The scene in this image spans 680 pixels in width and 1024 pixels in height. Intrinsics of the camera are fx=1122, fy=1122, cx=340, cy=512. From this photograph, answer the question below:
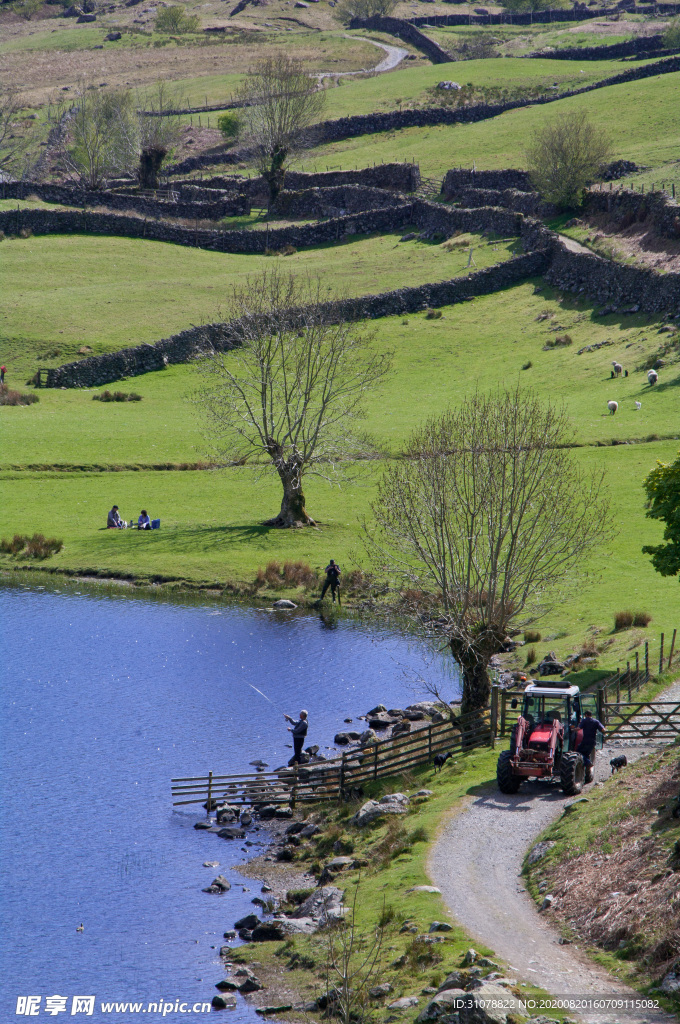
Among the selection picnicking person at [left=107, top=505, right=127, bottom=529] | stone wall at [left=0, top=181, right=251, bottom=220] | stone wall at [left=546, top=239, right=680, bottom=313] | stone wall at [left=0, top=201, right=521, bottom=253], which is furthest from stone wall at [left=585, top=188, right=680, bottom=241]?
picnicking person at [left=107, top=505, right=127, bottom=529]

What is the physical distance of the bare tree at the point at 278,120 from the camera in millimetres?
109875

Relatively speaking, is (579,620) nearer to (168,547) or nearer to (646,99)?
(168,547)

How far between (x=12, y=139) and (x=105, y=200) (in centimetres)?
5166

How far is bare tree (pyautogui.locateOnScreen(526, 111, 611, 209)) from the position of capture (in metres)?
91.4

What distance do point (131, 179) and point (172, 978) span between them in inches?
4235

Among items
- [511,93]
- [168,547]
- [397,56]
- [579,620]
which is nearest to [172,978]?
[579,620]

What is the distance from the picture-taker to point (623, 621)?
41188 millimetres

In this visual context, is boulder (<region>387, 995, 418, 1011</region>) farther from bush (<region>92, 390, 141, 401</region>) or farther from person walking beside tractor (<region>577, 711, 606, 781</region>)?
bush (<region>92, 390, 141, 401</region>)

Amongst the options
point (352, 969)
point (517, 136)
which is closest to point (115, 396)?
point (352, 969)

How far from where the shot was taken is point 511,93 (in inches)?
5108

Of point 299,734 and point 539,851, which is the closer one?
point 539,851

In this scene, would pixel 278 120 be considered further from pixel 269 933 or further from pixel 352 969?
pixel 352 969

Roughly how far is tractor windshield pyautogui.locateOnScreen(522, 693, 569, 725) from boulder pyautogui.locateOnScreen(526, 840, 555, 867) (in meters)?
4.03

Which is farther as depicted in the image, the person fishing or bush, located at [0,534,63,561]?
bush, located at [0,534,63,561]
